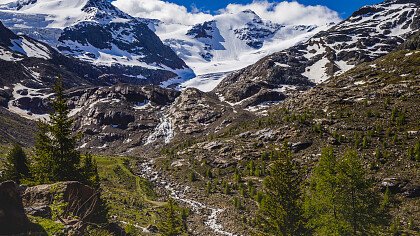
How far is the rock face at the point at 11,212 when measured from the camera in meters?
13.0

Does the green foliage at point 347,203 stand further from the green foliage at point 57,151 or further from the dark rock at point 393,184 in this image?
the dark rock at point 393,184

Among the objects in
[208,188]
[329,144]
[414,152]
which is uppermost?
[414,152]

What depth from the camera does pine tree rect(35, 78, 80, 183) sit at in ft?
103

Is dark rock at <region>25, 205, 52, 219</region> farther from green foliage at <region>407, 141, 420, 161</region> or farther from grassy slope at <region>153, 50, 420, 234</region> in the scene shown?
green foliage at <region>407, 141, 420, 161</region>

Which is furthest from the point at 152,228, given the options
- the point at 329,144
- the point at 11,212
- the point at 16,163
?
the point at 329,144

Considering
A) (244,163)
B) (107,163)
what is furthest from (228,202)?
(107,163)

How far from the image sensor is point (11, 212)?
13.4m

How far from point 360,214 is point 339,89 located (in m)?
88.1

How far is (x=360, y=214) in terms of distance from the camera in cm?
3284

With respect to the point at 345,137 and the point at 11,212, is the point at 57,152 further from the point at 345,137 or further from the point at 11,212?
the point at 345,137

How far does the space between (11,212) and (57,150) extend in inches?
802

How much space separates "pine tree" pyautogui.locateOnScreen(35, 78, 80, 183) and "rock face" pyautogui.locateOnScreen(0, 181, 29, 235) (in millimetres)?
18105

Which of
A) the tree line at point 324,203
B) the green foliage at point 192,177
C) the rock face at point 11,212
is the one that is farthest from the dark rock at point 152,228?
the green foliage at point 192,177

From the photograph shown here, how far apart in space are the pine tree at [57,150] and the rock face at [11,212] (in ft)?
59.4
